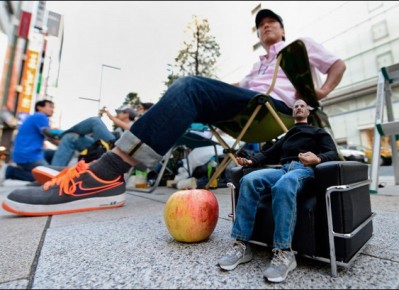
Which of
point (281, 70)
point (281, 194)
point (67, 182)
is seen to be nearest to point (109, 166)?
point (67, 182)

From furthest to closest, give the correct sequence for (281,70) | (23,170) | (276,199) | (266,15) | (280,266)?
(23,170)
(266,15)
(281,70)
(276,199)
(280,266)

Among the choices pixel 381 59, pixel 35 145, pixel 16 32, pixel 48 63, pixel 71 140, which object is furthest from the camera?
pixel 48 63

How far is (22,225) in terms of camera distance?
1387mm

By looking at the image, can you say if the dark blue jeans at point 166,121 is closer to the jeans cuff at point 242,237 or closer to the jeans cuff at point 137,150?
the jeans cuff at point 137,150

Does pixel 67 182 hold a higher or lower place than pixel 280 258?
higher

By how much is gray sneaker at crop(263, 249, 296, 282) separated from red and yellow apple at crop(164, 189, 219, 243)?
1.18 ft

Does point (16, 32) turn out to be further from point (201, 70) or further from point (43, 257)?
point (43, 257)

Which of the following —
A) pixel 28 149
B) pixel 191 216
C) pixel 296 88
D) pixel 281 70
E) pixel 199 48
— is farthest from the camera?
pixel 199 48

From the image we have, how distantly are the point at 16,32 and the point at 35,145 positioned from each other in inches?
716

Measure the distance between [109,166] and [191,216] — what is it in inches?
36.4

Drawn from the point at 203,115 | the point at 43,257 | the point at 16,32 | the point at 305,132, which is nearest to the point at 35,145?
the point at 203,115

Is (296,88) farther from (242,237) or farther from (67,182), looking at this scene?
(67,182)

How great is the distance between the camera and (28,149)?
448cm

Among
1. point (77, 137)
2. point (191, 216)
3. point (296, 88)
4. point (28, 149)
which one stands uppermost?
point (296, 88)
